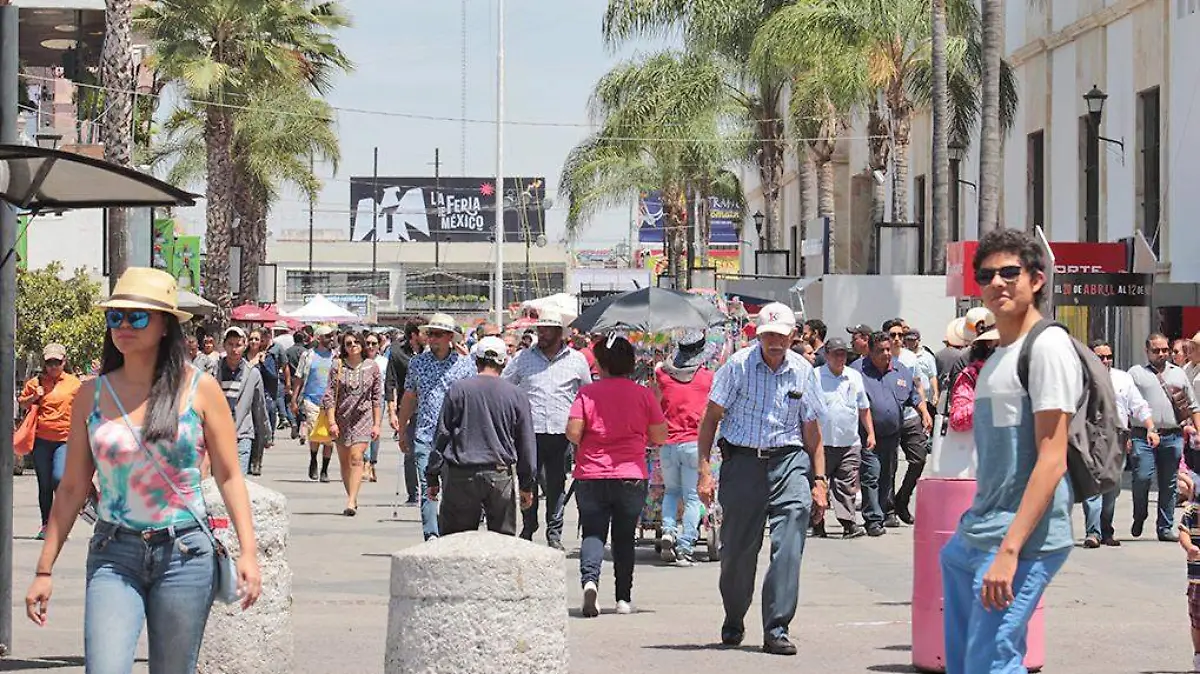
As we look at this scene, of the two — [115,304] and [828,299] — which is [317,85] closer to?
[828,299]

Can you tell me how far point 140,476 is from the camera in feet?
19.2

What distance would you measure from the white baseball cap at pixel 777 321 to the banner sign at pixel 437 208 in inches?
4569

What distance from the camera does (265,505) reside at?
8688 millimetres

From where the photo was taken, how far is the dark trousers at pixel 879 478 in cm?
1728

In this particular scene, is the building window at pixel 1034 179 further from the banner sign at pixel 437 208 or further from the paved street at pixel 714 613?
the banner sign at pixel 437 208

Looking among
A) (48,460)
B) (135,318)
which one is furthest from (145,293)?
(48,460)

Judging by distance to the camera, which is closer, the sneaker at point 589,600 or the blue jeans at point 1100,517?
the sneaker at point 589,600

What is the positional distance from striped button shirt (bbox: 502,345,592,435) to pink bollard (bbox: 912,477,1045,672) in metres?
5.45

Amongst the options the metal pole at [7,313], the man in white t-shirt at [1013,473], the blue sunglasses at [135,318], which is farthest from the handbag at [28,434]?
the man in white t-shirt at [1013,473]

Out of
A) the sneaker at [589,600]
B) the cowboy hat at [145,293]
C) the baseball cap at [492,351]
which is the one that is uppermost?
the cowboy hat at [145,293]

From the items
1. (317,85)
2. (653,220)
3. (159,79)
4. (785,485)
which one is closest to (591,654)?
(785,485)

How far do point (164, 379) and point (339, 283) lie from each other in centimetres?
12012

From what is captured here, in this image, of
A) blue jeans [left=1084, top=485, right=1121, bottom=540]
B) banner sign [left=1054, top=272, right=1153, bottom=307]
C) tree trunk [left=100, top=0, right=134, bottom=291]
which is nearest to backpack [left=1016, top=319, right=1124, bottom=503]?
blue jeans [left=1084, top=485, right=1121, bottom=540]

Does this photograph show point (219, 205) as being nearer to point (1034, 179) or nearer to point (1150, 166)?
point (1150, 166)
